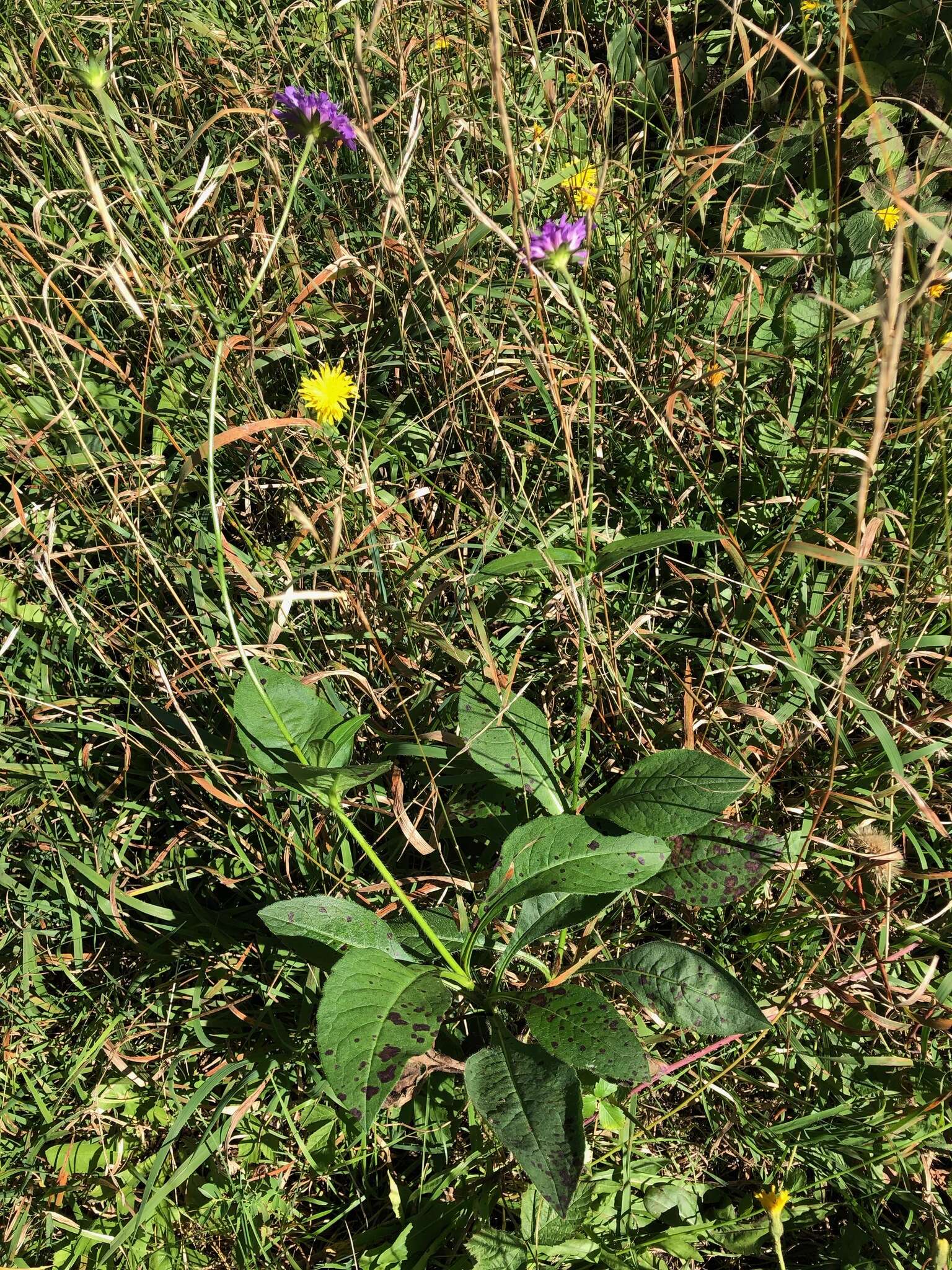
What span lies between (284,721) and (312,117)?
73cm

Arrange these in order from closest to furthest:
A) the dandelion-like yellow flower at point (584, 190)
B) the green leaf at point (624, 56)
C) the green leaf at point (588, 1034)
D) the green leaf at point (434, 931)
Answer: the green leaf at point (588, 1034) → the green leaf at point (434, 931) → the dandelion-like yellow flower at point (584, 190) → the green leaf at point (624, 56)

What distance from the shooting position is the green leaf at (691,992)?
1.08 metres

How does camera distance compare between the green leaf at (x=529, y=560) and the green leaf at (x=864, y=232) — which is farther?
the green leaf at (x=864, y=232)

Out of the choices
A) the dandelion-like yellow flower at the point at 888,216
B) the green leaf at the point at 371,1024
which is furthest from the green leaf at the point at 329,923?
the dandelion-like yellow flower at the point at 888,216

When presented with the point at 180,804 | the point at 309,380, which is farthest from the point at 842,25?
the point at 180,804

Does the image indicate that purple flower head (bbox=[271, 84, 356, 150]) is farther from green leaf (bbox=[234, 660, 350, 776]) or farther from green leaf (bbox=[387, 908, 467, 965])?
green leaf (bbox=[387, 908, 467, 965])

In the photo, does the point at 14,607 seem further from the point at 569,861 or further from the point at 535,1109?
the point at 535,1109

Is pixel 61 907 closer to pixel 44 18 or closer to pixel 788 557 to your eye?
pixel 788 557

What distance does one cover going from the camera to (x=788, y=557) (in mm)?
1529

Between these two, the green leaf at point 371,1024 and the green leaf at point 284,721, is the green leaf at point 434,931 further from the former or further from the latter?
the green leaf at point 284,721

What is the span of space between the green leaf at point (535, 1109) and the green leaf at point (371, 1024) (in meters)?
0.09

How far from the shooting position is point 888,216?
5.67 ft

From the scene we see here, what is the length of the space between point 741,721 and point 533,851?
0.44 metres

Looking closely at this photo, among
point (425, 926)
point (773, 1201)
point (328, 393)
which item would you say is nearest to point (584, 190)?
point (328, 393)
